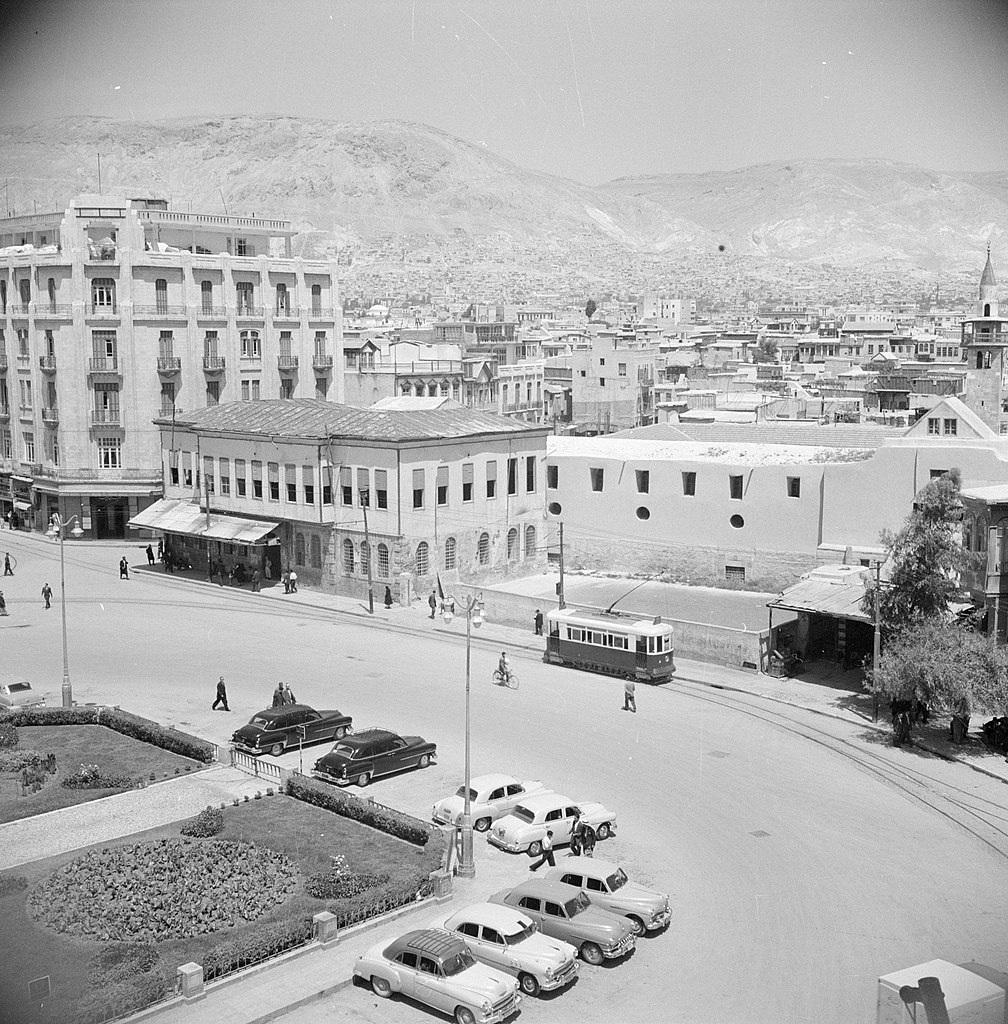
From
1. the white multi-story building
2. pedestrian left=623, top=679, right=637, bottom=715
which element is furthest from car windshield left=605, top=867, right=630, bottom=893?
the white multi-story building

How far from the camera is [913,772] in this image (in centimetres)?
2961

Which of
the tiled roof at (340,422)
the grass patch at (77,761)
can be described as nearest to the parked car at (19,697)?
the grass patch at (77,761)

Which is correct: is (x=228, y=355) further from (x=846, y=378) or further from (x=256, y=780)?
(x=846, y=378)

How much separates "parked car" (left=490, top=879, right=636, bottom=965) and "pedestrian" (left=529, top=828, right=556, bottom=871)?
8.38 feet

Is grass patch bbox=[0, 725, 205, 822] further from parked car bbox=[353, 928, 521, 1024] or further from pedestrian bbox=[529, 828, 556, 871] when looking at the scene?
parked car bbox=[353, 928, 521, 1024]

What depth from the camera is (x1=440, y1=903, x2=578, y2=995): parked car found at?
19.2m

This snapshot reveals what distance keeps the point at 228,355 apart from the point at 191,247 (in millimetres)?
11158

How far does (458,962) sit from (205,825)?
809cm

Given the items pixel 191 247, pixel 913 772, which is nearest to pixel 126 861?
pixel 913 772

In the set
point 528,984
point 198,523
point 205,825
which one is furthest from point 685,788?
point 198,523

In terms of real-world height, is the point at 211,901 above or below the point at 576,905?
below

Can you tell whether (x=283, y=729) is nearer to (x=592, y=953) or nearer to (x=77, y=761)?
(x=77, y=761)

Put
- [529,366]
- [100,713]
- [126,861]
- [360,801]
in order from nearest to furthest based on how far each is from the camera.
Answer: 1. [126,861]
2. [360,801]
3. [100,713]
4. [529,366]

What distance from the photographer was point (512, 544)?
5178cm
